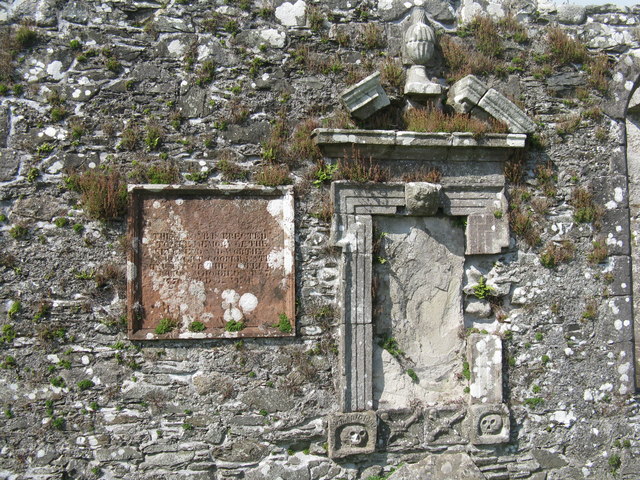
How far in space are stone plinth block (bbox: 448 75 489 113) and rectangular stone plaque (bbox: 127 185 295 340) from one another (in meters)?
1.92

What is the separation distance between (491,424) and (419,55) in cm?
366

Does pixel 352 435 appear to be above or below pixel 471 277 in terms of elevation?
below

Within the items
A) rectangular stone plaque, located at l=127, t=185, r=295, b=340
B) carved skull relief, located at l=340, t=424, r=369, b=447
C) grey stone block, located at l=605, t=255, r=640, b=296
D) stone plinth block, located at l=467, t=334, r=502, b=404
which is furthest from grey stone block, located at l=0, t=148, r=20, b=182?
grey stone block, located at l=605, t=255, r=640, b=296

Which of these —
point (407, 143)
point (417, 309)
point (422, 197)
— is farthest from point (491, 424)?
point (407, 143)

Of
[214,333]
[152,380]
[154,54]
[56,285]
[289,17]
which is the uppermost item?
[289,17]

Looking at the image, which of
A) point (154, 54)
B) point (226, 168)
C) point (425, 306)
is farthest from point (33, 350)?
point (425, 306)

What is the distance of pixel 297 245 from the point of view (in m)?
5.16

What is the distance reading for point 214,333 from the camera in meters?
4.98

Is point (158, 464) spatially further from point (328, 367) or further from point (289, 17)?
point (289, 17)

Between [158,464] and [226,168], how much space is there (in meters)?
2.74

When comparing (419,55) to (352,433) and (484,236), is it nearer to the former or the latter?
(484,236)

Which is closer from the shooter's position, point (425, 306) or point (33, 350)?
point (33, 350)

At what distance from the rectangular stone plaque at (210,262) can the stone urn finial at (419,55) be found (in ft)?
5.35

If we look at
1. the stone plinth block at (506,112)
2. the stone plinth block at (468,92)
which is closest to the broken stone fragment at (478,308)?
the stone plinth block at (506,112)
